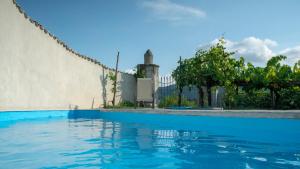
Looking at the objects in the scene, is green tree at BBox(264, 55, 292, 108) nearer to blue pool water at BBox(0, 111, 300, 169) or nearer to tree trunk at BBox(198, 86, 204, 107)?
tree trunk at BBox(198, 86, 204, 107)

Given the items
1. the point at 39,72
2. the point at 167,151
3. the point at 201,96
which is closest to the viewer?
the point at 167,151

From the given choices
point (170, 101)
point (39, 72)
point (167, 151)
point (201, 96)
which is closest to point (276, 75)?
point (201, 96)

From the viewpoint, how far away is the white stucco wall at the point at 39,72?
8.89m

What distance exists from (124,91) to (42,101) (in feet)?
25.9

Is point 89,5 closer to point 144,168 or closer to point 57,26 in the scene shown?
point 57,26

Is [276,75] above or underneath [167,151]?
above

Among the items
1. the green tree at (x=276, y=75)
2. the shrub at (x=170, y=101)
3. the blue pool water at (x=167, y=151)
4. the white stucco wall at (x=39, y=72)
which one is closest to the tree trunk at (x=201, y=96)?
the shrub at (x=170, y=101)

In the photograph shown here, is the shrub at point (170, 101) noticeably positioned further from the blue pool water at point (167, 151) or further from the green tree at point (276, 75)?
the blue pool water at point (167, 151)

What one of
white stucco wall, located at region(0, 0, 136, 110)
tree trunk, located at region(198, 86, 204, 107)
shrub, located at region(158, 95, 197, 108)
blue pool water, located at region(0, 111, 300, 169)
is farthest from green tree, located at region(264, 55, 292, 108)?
white stucco wall, located at region(0, 0, 136, 110)

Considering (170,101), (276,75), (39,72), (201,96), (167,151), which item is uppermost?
(276,75)

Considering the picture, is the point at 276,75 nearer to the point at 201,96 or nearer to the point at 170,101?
the point at 201,96

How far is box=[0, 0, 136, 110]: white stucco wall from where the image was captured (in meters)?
8.89

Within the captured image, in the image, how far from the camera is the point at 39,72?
11.2m

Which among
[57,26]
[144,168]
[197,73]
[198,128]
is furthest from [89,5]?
[144,168]
